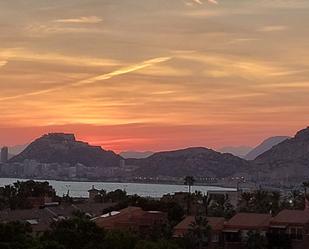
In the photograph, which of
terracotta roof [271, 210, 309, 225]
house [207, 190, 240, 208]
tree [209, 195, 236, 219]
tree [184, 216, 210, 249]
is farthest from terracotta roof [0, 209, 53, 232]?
house [207, 190, 240, 208]

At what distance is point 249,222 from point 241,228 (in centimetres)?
82

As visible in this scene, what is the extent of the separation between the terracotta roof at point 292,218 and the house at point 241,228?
0.68 meters

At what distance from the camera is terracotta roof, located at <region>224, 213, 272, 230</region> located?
49.8 meters

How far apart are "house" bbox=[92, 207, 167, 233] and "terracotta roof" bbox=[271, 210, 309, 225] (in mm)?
9128

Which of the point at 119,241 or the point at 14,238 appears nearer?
the point at 14,238

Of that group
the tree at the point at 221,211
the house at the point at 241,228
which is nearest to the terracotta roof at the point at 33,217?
the house at the point at 241,228

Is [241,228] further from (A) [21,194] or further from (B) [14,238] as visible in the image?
(A) [21,194]

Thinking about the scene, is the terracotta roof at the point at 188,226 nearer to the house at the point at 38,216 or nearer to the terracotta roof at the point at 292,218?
the terracotta roof at the point at 292,218

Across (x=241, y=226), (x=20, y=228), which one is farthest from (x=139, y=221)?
(x=20, y=228)

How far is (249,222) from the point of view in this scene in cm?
5044

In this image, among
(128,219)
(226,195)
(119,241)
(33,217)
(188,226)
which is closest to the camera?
(119,241)

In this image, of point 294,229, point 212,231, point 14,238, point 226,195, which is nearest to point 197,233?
point 212,231

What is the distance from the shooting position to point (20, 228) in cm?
3042

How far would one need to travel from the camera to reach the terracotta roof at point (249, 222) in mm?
49844
